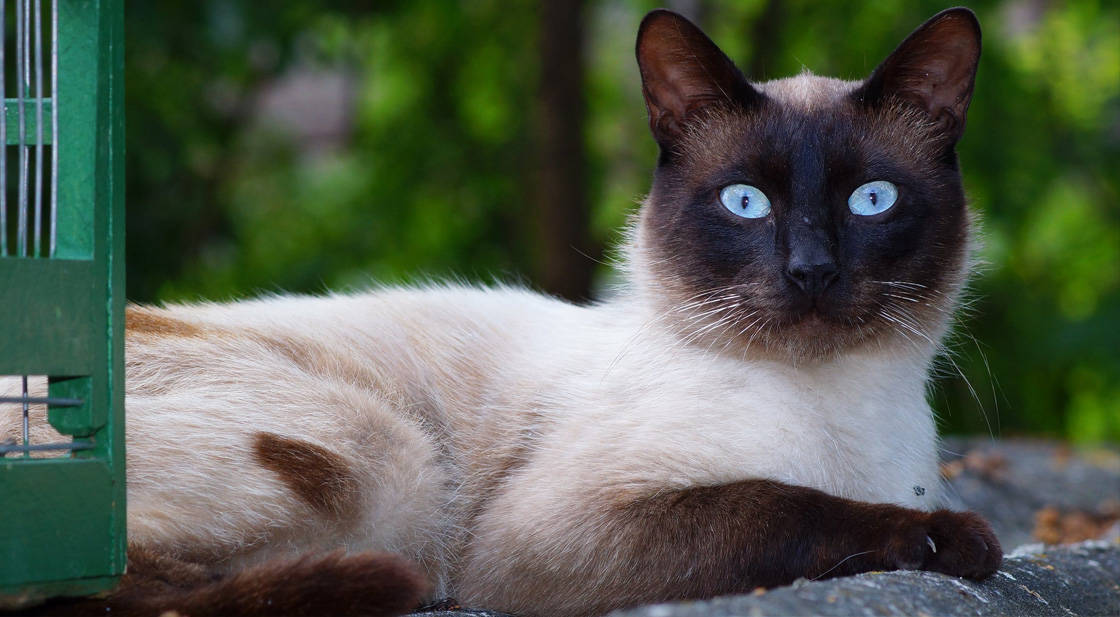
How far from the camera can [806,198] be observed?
8.34 feet

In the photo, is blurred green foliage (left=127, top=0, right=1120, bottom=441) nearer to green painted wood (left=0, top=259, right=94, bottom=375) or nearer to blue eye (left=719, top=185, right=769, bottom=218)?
blue eye (left=719, top=185, right=769, bottom=218)

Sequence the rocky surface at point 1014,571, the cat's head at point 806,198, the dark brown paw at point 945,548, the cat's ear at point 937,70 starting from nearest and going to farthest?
the rocky surface at point 1014,571 → the dark brown paw at point 945,548 → the cat's head at point 806,198 → the cat's ear at point 937,70

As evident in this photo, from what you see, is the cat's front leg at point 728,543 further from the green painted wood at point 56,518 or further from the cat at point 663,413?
the green painted wood at point 56,518

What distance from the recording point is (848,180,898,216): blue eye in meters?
2.60

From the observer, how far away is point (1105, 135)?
7508 millimetres

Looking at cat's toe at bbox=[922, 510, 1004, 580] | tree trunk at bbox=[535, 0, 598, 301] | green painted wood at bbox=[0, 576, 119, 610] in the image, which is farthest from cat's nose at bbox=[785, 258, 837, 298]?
tree trunk at bbox=[535, 0, 598, 301]

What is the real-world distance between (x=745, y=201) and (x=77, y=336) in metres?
1.51

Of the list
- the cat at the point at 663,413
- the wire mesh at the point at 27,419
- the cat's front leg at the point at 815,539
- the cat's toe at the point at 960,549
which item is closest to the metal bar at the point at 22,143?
the wire mesh at the point at 27,419

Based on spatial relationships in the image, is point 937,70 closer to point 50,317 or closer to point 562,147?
point 50,317

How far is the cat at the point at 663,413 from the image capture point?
7.69 ft

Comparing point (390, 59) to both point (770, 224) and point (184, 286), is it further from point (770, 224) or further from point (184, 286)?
point (770, 224)

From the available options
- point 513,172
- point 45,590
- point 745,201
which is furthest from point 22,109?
point 513,172

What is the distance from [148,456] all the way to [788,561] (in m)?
1.38

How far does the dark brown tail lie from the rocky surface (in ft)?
1.14
